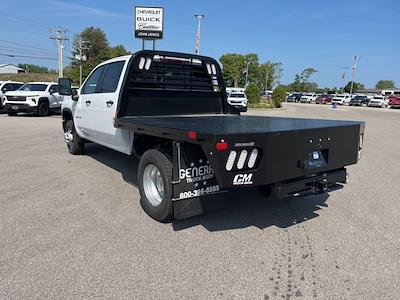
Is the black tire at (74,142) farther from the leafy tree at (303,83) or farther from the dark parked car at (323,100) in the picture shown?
the leafy tree at (303,83)

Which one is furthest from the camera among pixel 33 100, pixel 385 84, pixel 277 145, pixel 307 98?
pixel 385 84

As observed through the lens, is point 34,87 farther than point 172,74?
Yes

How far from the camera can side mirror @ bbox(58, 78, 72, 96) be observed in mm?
7352

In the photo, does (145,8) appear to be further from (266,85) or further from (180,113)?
(266,85)

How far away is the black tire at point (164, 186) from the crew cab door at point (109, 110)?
2.62ft

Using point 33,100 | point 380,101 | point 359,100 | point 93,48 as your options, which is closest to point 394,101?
point 380,101

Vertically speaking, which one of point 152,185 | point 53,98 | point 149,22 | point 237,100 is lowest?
point 152,185

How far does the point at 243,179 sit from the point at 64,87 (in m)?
5.43

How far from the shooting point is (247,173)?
3.40 meters

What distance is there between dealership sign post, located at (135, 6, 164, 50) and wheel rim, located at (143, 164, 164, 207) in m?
29.9

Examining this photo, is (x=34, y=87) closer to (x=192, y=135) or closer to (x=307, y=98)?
(x=192, y=135)

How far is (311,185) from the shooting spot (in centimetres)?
407

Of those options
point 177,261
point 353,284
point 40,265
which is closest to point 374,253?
point 353,284

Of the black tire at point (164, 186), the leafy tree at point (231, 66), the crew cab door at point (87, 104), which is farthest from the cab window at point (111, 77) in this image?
the leafy tree at point (231, 66)
